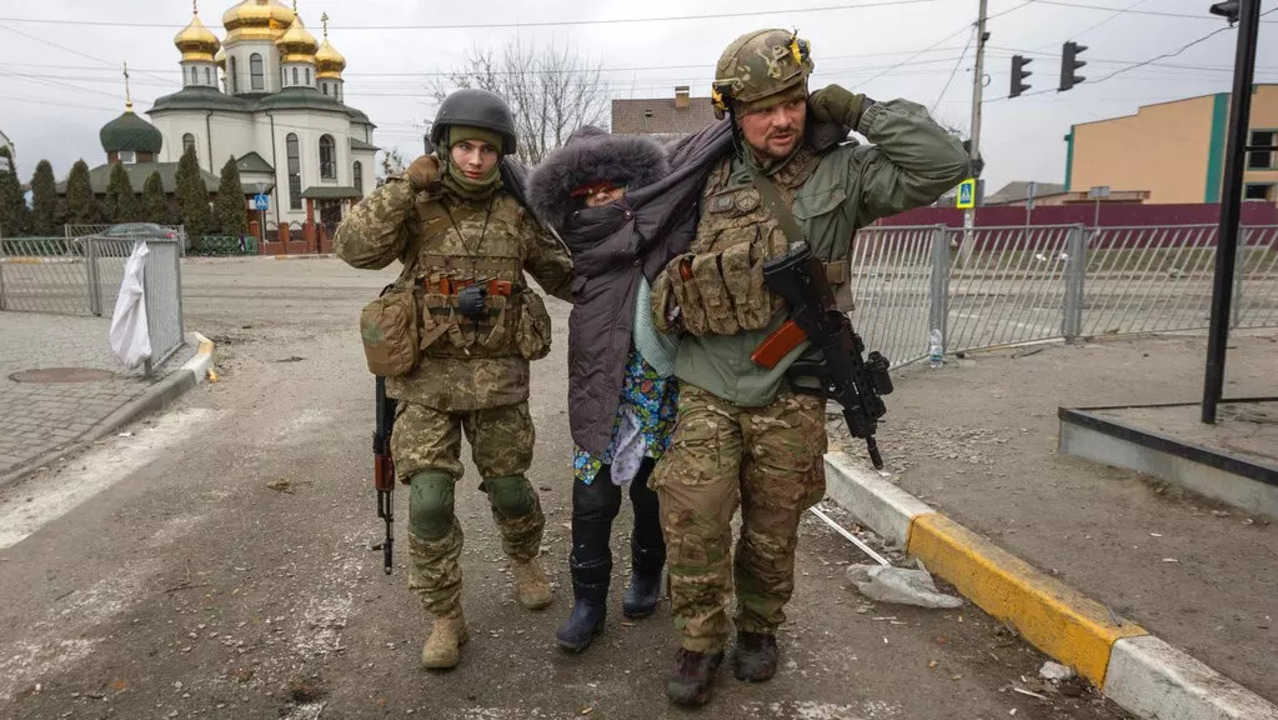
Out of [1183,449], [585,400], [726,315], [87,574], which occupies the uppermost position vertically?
[726,315]

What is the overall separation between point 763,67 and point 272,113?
190ft

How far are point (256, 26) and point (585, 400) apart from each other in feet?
206

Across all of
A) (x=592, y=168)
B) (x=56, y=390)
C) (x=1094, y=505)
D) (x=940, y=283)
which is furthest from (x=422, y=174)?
(x=56, y=390)

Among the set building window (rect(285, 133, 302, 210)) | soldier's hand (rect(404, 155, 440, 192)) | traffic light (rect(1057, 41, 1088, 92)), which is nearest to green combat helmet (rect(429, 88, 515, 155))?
soldier's hand (rect(404, 155, 440, 192))

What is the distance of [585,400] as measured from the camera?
2.96m

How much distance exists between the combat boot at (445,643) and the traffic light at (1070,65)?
19967 mm

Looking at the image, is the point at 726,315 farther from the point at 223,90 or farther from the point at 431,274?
the point at 223,90

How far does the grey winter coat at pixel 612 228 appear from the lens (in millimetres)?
2834

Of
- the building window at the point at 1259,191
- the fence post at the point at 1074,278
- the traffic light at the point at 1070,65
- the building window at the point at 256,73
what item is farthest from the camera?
the building window at the point at 256,73

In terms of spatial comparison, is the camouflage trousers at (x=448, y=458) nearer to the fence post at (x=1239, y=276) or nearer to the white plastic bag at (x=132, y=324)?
the white plastic bag at (x=132, y=324)

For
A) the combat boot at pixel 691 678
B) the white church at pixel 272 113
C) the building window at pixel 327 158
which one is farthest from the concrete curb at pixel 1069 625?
the building window at pixel 327 158

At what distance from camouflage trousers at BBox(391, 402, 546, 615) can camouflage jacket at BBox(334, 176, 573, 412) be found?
76mm

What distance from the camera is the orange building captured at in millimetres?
41781

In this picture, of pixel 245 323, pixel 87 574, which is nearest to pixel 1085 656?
pixel 87 574
